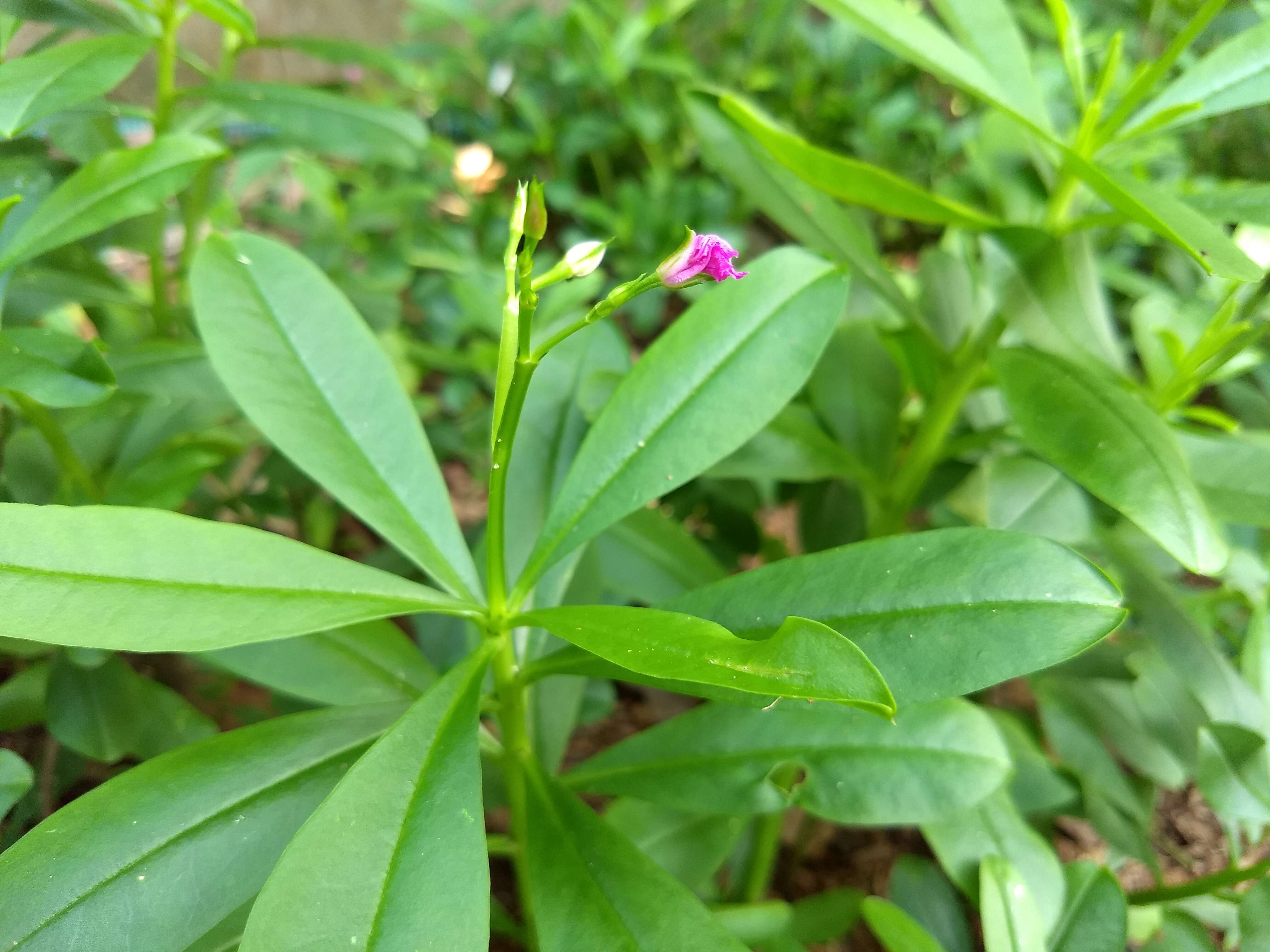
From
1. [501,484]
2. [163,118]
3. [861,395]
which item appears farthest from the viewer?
[861,395]

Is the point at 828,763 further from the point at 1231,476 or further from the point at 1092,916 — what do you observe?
the point at 1231,476

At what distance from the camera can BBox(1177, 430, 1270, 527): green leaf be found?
0.73 m

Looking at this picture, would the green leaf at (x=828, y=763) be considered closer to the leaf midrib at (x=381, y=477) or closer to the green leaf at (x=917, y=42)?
the leaf midrib at (x=381, y=477)

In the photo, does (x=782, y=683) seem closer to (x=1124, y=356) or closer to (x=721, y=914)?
(x=721, y=914)

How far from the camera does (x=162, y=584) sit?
0.48 meters

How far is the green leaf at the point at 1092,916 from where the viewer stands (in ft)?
2.40

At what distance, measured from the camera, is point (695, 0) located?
190 cm

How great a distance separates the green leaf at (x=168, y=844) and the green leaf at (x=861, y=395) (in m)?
0.66

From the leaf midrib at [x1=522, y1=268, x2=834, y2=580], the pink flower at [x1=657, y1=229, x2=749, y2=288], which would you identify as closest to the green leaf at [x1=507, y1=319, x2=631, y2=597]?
the leaf midrib at [x1=522, y1=268, x2=834, y2=580]

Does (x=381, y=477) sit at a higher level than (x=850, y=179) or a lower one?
lower

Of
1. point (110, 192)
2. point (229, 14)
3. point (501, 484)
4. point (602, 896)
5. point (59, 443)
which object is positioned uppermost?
point (229, 14)

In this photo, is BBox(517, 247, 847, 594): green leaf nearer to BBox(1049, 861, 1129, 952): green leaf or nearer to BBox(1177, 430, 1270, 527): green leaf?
BBox(1177, 430, 1270, 527): green leaf

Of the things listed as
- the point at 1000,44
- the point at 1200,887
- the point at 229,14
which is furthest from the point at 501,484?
the point at 1200,887

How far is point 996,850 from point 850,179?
0.69 meters
